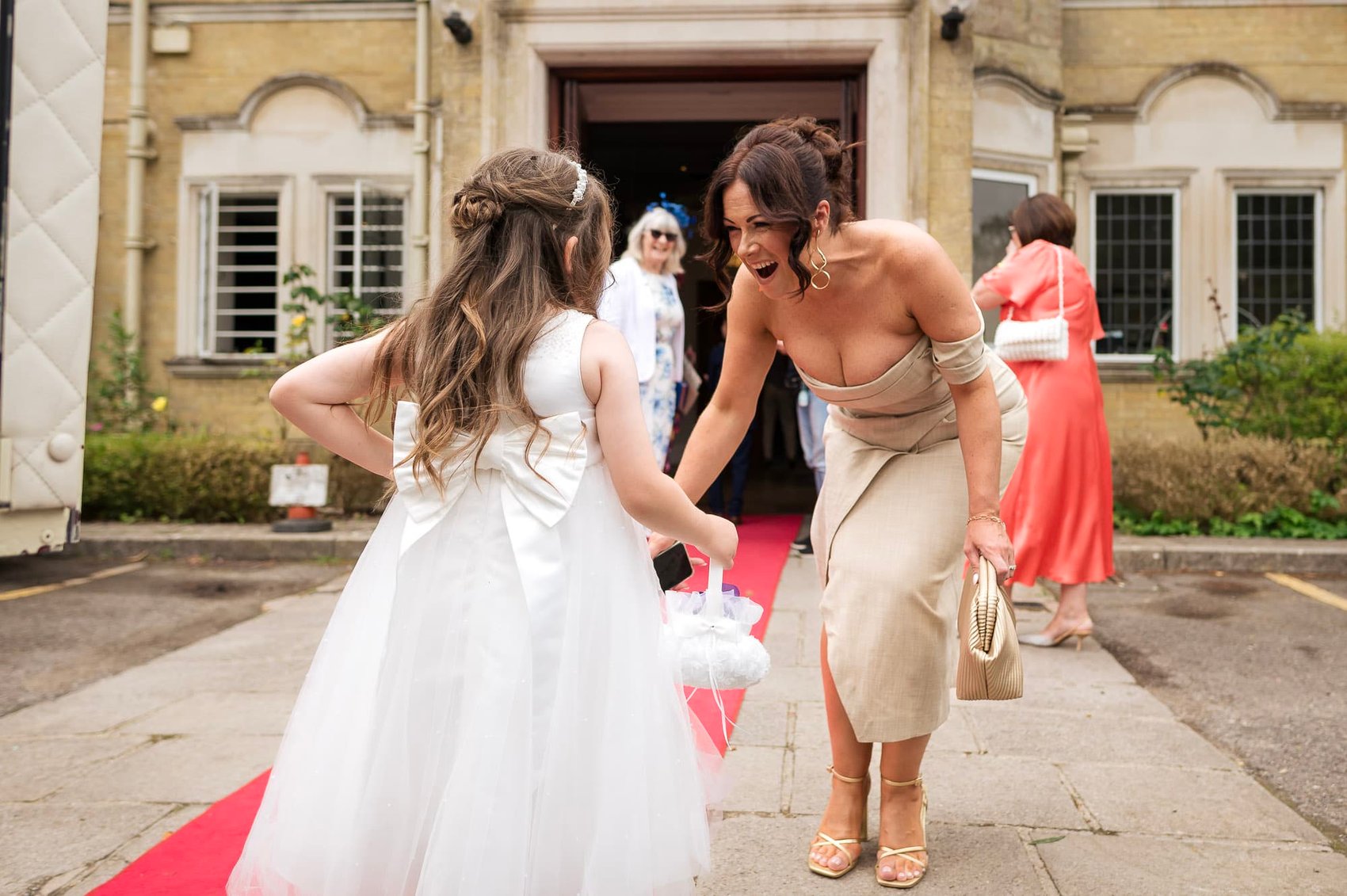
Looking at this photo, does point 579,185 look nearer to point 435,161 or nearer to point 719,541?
point 719,541

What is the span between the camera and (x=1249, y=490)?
28.7 ft

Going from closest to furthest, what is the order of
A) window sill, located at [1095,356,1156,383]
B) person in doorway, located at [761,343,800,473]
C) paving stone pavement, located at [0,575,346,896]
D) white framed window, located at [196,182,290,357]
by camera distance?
paving stone pavement, located at [0,575,346,896]
window sill, located at [1095,356,1156,383]
white framed window, located at [196,182,290,357]
person in doorway, located at [761,343,800,473]

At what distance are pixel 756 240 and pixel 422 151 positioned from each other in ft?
31.7

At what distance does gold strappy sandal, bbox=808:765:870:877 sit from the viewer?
9.27 ft

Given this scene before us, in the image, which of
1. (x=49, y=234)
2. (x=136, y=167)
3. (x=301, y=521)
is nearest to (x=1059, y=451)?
(x=49, y=234)

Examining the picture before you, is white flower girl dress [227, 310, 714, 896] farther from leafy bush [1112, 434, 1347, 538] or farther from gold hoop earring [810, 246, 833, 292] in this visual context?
leafy bush [1112, 434, 1347, 538]

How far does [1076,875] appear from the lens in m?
2.84

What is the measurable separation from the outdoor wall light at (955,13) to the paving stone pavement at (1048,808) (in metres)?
A: 6.05

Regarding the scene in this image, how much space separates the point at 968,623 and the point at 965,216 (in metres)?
7.27

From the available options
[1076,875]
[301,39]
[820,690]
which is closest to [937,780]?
[1076,875]

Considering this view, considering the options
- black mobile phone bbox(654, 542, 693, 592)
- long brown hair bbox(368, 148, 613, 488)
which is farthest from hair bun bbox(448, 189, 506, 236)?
black mobile phone bbox(654, 542, 693, 592)

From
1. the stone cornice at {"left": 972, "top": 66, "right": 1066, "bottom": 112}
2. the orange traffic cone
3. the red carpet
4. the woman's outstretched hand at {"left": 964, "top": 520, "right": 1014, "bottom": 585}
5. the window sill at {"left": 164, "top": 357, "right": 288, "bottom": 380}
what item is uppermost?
the stone cornice at {"left": 972, "top": 66, "right": 1066, "bottom": 112}

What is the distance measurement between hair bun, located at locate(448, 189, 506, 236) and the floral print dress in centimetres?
527

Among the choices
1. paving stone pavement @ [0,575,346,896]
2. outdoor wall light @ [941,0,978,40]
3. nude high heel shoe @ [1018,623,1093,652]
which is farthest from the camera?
outdoor wall light @ [941,0,978,40]
